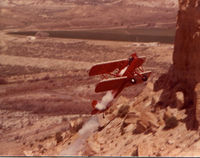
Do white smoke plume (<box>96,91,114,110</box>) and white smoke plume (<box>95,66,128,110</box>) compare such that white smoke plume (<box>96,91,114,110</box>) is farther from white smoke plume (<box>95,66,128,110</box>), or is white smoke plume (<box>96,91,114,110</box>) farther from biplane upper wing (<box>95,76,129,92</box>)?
Result: biplane upper wing (<box>95,76,129,92</box>)

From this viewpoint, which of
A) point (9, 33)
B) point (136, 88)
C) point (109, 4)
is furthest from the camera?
point (109, 4)

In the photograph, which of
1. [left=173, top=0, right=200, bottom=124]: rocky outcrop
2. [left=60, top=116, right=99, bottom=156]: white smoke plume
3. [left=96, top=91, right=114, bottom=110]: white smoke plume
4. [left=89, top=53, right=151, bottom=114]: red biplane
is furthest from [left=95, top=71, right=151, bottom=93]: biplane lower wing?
[left=60, top=116, right=99, bottom=156]: white smoke plume

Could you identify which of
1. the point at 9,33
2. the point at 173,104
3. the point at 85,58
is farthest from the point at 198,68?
the point at 9,33

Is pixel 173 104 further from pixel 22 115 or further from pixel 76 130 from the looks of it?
pixel 22 115

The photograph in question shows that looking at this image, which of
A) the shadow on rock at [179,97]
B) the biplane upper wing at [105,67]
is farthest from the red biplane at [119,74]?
the shadow on rock at [179,97]

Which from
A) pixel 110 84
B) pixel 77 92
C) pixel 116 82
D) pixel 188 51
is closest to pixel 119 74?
pixel 116 82

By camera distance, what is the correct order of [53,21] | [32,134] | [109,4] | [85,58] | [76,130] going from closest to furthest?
[76,130], [32,134], [85,58], [53,21], [109,4]
